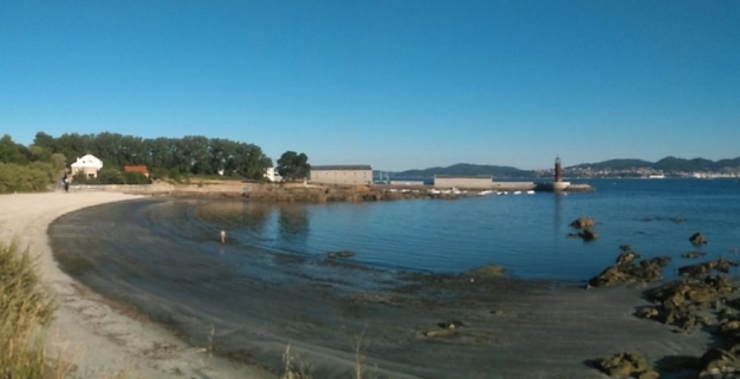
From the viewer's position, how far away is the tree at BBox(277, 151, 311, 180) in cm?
13762

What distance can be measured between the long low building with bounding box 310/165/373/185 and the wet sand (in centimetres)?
10783

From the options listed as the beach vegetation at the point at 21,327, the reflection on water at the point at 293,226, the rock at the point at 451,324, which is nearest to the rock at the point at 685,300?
the rock at the point at 451,324

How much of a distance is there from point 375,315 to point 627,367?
A: 22.9 feet

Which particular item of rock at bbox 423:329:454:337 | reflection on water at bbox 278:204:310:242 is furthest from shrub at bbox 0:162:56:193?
rock at bbox 423:329:454:337

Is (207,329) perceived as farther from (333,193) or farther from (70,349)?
(333,193)

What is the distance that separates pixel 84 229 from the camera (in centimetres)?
A: 3681

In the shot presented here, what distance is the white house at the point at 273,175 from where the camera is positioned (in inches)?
5500

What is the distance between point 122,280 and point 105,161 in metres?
119

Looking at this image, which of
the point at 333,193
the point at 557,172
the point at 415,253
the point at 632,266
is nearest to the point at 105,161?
the point at 333,193

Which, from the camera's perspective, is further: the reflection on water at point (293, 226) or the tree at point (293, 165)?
the tree at point (293, 165)

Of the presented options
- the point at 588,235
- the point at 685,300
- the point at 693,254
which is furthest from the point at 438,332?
the point at 588,235

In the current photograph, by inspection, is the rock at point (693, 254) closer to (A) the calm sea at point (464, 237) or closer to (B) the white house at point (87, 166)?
(A) the calm sea at point (464, 237)

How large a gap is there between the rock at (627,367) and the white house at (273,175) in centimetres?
12808

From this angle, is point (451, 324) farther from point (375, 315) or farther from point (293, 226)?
point (293, 226)
